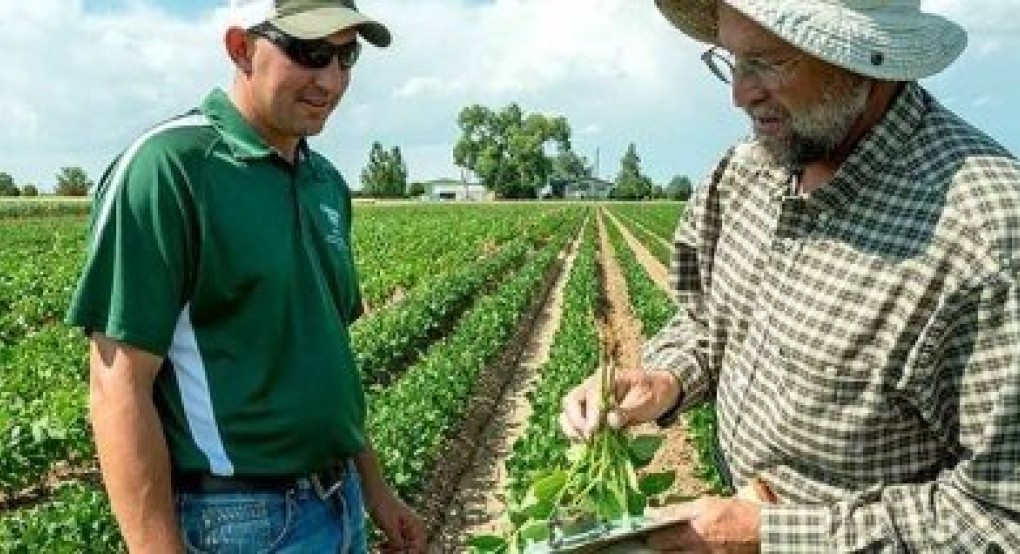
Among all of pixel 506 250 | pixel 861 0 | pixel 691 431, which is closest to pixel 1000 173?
pixel 861 0

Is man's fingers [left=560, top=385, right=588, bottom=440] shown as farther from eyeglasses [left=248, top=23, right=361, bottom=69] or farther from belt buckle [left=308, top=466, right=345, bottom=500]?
eyeglasses [left=248, top=23, right=361, bottom=69]

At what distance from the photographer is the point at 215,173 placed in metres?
2.92

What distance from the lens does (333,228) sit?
10.9ft

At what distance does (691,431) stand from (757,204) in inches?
308

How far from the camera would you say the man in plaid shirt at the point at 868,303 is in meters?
2.34

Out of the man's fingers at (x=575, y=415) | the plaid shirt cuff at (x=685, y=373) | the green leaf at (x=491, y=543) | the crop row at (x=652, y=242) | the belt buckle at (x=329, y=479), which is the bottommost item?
Answer: the crop row at (x=652, y=242)

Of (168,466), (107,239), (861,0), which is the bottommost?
(168,466)

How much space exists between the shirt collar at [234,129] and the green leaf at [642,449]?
3.78 ft

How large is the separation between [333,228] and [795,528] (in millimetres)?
1468

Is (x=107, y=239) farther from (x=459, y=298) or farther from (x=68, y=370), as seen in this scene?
(x=459, y=298)

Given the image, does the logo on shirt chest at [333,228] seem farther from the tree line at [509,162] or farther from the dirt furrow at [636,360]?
the tree line at [509,162]

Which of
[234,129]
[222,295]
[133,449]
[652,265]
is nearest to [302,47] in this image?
[234,129]

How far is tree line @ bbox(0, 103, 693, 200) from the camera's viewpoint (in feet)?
375

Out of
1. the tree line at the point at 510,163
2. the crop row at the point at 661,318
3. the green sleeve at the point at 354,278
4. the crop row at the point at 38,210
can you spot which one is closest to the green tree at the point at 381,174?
the tree line at the point at 510,163
